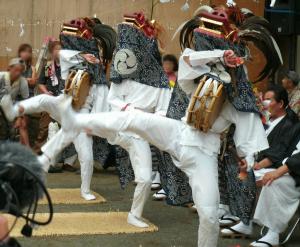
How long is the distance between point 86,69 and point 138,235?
2097 mm

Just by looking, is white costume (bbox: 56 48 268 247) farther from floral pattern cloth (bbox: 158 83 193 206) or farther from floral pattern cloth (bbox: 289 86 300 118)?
floral pattern cloth (bbox: 289 86 300 118)

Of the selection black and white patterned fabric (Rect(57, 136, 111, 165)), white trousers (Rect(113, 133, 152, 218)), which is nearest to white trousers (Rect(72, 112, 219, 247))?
white trousers (Rect(113, 133, 152, 218))

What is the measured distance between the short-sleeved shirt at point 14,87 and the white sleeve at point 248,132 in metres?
3.03

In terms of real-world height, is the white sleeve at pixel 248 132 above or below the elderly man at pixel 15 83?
above

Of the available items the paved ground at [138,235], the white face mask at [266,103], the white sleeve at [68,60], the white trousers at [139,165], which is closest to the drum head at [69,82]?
the white sleeve at [68,60]

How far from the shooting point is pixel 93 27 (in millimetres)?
8102

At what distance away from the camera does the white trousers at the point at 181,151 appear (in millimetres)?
4637

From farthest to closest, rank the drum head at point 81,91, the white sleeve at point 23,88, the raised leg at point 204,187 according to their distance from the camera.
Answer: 1. the white sleeve at point 23,88
2. the drum head at point 81,91
3. the raised leg at point 204,187

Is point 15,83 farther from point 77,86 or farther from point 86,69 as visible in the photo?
point 77,86

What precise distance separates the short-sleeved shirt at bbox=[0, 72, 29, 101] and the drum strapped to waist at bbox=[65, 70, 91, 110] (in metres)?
0.69

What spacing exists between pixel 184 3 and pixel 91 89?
3998 millimetres

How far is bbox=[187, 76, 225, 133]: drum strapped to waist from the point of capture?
4930 millimetres

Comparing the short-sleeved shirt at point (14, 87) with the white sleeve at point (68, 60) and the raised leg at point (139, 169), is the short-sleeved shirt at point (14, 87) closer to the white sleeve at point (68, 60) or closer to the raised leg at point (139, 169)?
the white sleeve at point (68, 60)

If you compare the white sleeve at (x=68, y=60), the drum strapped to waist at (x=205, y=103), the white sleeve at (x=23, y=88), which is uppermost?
the drum strapped to waist at (x=205, y=103)
